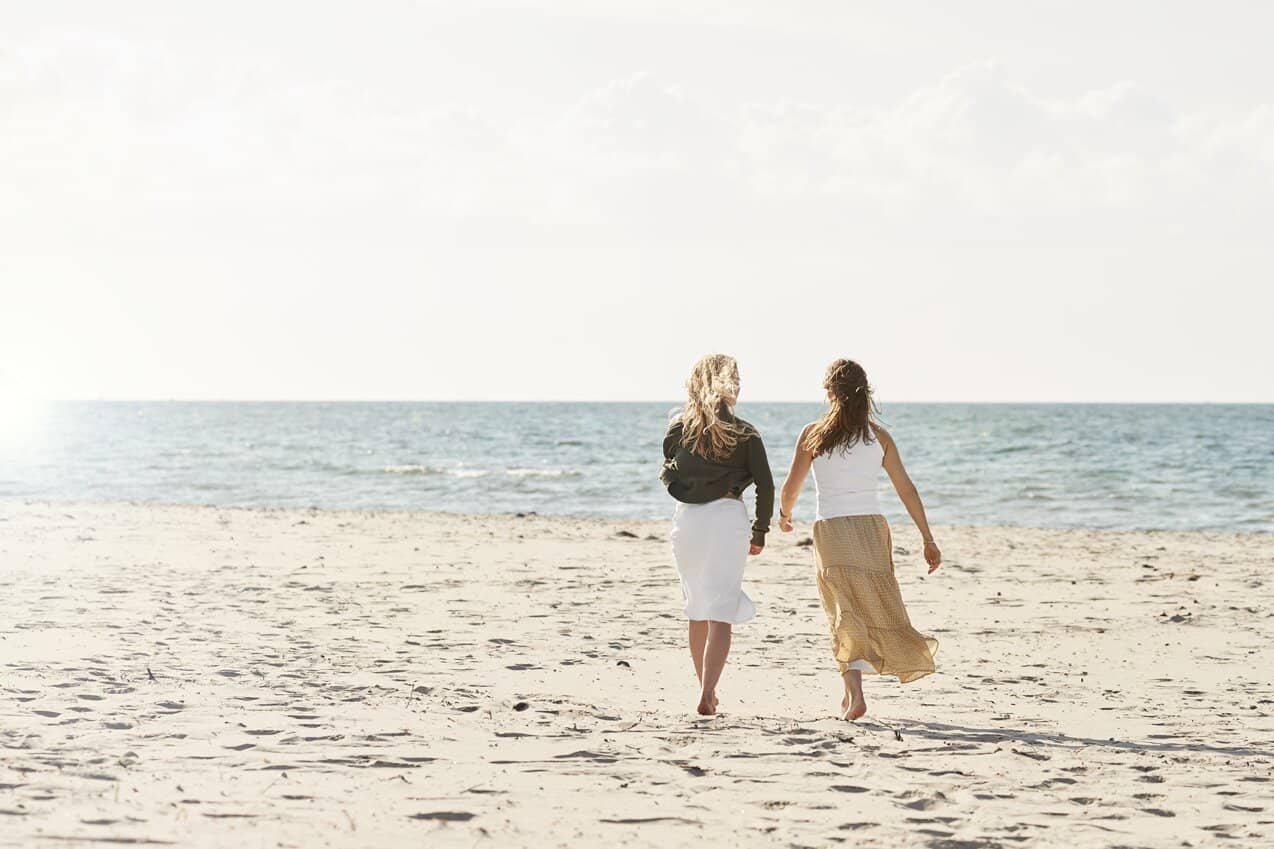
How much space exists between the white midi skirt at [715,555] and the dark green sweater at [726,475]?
0.07m

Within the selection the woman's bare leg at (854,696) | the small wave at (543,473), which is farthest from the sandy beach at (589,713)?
the small wave at (543,473)

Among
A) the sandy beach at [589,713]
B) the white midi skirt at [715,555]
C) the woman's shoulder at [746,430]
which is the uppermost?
the woman's shoulder at [746,430]

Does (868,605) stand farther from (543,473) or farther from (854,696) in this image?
(543,473)

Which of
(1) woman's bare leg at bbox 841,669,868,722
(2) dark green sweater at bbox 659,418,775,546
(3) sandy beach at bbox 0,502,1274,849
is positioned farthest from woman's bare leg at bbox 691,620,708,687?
(1) woman's bare leg at bbox 841,669,868,722

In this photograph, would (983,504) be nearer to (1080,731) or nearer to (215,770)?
(1080,731)

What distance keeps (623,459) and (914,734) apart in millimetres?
38117

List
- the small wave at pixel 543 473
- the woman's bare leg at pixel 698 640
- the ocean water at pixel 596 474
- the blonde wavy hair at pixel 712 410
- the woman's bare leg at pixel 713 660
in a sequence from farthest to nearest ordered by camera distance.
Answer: the small wave at pixel 543 473
the ocean water at pixel 596 474
the woman's bare leg at pixel 698 640
the woman's bare leg at pixel 713 660
the blonde wavy hair at pixel 712 410

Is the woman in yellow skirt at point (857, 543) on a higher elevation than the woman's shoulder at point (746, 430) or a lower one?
lower

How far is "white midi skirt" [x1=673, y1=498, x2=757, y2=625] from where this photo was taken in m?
6.55

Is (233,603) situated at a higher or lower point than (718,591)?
lower

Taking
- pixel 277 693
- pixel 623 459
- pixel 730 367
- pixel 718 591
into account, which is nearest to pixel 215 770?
pixel 277 693

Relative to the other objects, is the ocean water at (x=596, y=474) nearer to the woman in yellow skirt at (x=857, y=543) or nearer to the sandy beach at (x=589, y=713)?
the sandy beach at (x=589, y=713)

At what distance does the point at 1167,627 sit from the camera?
33.6 feet

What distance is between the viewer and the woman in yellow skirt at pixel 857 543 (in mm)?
6570
